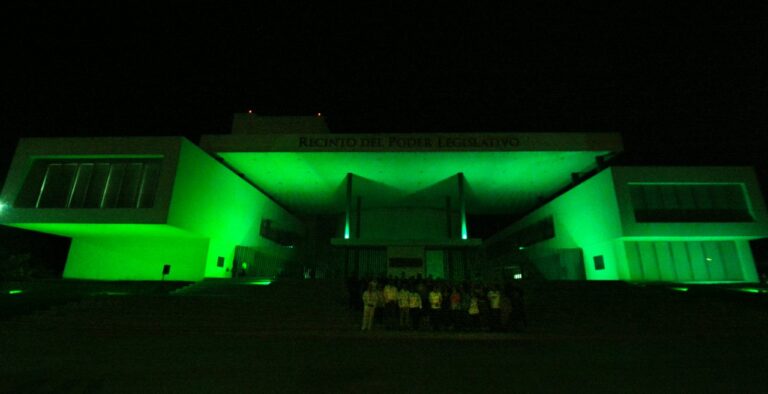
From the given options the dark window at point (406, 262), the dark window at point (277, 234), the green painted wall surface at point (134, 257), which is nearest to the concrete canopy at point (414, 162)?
the dark window at point (277, 234)

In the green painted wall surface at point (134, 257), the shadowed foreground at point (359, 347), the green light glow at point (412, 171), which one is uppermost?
the green light glow at point (412, 171)

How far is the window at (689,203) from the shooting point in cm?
1755

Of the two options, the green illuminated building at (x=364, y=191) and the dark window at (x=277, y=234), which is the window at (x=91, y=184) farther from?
the dark window at (x=277, y=234)

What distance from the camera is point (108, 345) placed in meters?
7.59

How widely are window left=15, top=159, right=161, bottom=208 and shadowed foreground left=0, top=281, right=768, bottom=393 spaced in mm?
6464

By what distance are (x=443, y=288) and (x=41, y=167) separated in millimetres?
18555

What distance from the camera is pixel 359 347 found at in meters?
7.36

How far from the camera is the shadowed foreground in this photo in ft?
17.0

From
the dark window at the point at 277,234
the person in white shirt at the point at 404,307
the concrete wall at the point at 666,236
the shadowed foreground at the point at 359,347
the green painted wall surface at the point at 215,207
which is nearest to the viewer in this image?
the shadowed foreground at the point at 359,347

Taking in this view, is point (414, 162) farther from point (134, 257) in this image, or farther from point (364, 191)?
point (134, 257)

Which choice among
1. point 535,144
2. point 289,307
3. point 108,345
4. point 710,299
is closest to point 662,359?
point 710,299

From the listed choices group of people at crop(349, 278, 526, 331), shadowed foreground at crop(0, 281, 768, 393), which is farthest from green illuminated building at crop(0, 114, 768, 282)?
group of people at crop(349, 278, 526, 331)

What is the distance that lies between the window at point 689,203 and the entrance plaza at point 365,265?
0.31 feet

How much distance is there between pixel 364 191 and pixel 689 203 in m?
17.2
